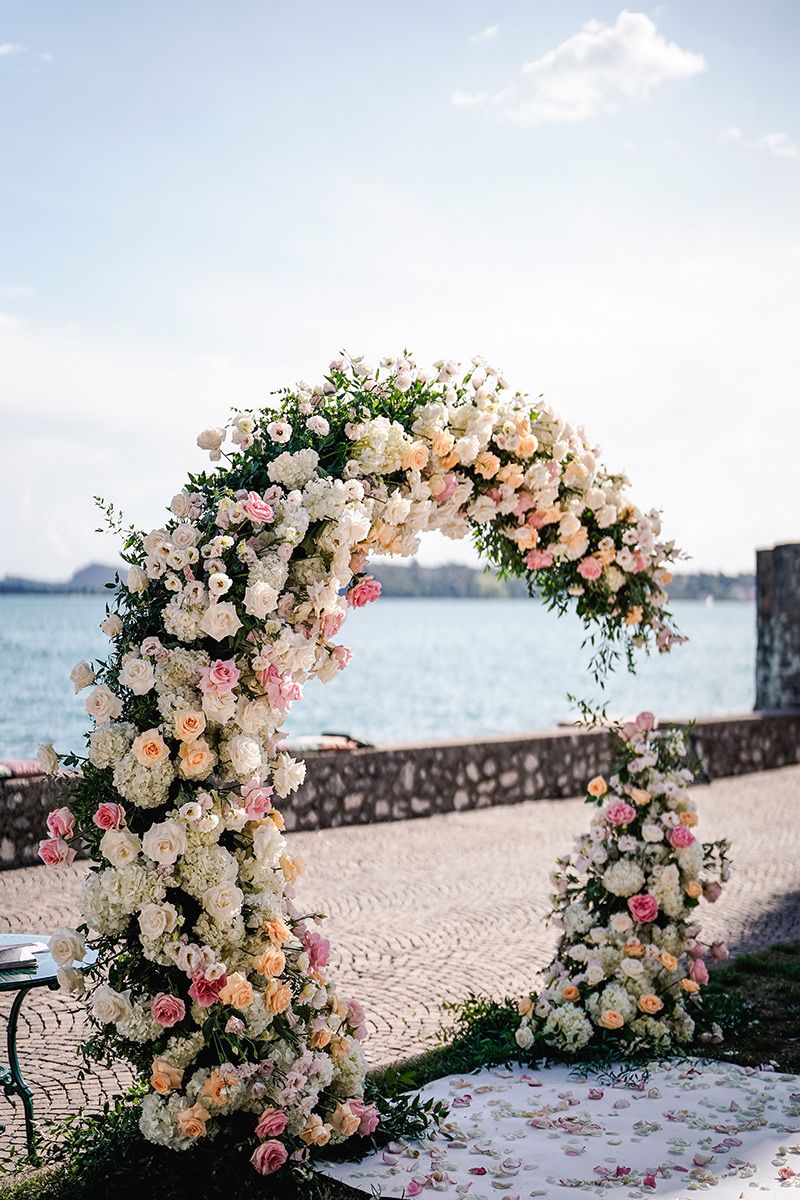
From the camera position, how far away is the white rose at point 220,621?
383 centimetres

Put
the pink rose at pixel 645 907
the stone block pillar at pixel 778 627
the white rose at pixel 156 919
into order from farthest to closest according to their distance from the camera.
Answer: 1. the stone block pillar at pixel 778 627
2. the pink rose at pixel 645 907
3. the white rose at pixel 156 919

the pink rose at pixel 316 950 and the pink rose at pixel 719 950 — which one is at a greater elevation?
the pink rose at pixel 316 950

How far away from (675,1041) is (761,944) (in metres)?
2.27

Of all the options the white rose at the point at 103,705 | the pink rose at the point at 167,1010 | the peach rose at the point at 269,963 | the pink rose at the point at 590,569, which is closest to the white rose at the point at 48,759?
the white rose at the point at 103,705

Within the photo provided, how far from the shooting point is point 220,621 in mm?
3840

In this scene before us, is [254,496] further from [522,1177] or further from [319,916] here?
[522,1177]

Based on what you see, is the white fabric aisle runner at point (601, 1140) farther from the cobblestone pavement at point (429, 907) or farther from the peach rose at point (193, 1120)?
the cobblestone pavement at point (429, 907)

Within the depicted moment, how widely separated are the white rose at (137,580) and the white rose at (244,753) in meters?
0.61

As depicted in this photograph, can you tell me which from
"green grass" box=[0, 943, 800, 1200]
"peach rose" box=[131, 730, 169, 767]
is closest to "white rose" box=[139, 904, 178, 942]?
"peach rose" box=[131, 730, 169, 767]

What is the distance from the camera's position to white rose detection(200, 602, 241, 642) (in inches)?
151

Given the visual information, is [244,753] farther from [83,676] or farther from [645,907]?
[645,907]

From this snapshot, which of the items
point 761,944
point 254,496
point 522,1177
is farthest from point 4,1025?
point 761,944

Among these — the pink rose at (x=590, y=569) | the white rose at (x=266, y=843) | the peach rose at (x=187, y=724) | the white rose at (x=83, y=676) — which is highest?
the pink rose at (x=590, y=569)

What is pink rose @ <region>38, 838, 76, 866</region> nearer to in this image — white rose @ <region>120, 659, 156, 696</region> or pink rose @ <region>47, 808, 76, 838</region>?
pink rose @ <region>47, 808, 76, 838</region>
